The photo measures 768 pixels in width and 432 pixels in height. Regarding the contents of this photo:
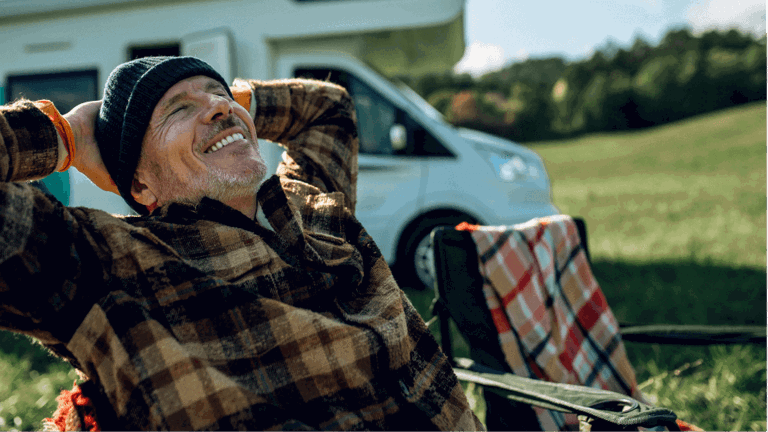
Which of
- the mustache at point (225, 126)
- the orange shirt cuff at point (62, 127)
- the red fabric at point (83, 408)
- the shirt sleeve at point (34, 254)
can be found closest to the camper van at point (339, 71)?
the mustache at point (225, 126)

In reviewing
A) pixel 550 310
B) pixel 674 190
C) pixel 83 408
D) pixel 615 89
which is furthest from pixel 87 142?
pixel 615 89

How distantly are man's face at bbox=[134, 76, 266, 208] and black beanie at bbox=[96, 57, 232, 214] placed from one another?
0.03 meters

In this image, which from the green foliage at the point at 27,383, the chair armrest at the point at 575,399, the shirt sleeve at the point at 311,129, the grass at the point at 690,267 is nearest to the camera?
the chair armrest at the point at 575,399

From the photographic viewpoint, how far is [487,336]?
5.98 feet

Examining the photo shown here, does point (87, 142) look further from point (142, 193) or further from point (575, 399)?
point (575, 399)

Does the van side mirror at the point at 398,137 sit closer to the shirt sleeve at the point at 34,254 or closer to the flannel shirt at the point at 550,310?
the flannel shirt at the point at 550,310

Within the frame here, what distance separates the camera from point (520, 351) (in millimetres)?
1814

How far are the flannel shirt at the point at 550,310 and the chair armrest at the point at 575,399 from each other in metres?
0.22

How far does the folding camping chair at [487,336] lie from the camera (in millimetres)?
1522

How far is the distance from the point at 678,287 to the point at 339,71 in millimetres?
3181

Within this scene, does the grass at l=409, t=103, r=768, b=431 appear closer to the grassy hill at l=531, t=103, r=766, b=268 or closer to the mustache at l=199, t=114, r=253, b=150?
the grassy hill at l=531, t=103, r=766, b=268

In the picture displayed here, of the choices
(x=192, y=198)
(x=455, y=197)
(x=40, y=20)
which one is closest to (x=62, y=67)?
(x=40, y=20)

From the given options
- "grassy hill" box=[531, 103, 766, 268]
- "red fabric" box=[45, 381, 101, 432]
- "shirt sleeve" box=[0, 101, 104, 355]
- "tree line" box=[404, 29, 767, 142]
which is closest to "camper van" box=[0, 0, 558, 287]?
"grassy hill" box=[531, 103, 766, 268]

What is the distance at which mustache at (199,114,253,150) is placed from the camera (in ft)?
4.67
